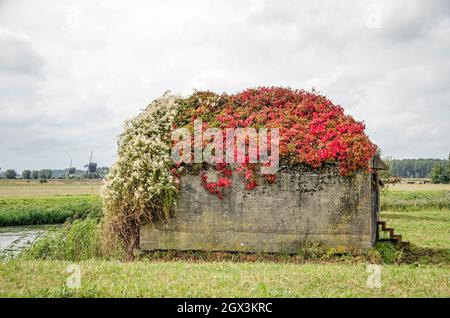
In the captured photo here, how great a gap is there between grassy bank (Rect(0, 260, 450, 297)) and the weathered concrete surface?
217cm

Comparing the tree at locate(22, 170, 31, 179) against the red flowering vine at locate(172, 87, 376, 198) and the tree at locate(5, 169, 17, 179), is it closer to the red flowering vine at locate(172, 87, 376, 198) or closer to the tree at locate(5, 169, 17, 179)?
the tree at locate(5, 169, 17, 179)

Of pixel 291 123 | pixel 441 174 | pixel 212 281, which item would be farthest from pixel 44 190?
pixel 441 174

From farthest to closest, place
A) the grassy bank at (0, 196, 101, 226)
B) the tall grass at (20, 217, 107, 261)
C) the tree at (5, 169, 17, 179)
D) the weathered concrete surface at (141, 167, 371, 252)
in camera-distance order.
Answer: the tree at (5, 169, 17, 179)
the grassy bank at (0, 196, 101, 226)
the tall grass at (20, 217, 107, 261)
the weathered concrete surface at (141, 167, 371, 252)

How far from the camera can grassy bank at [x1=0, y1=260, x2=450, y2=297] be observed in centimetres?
728

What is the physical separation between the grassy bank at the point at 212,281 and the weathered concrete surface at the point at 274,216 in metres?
2.17

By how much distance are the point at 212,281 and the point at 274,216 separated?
445cm

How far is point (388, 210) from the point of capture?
35.7 metres

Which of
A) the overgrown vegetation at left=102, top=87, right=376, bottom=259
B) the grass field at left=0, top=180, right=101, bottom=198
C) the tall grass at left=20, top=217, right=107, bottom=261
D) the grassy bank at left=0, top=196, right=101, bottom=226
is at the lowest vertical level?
the grassy bank at left=0, top=196, right=101, bottom=226

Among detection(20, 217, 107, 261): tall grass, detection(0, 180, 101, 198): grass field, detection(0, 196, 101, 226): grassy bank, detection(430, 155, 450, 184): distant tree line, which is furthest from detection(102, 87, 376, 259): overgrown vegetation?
detection(430, 155, 450, 184): distant tree line

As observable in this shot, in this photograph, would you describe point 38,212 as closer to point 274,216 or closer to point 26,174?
point 274,216

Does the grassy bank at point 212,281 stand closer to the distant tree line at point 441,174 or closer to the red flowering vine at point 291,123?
the red flowering vine at point 291,123
